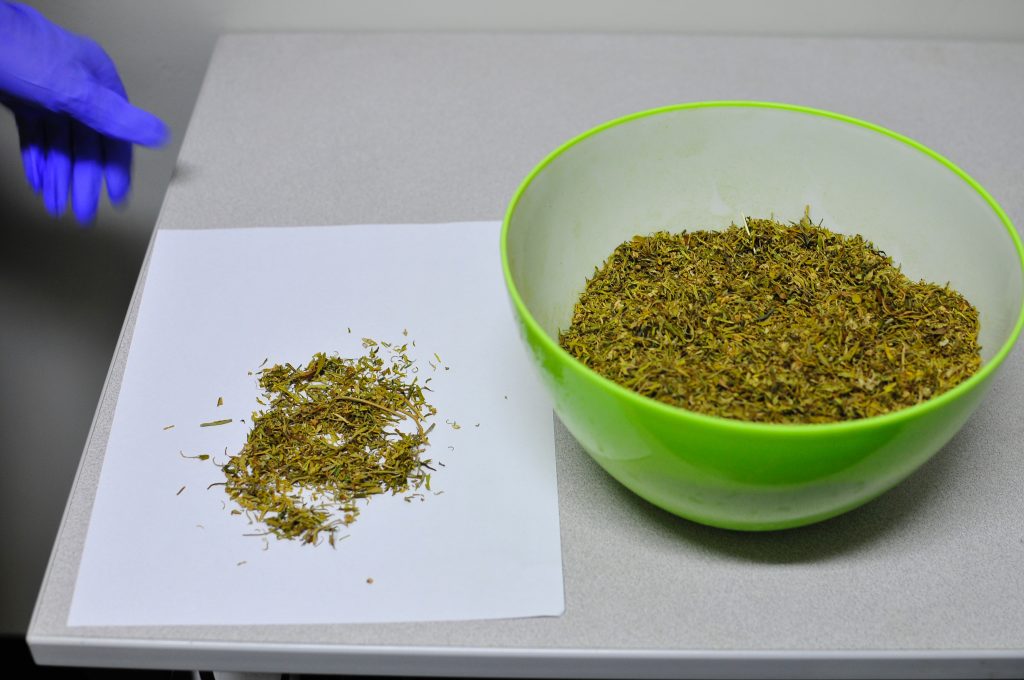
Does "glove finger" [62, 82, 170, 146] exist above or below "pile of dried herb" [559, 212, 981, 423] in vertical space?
above

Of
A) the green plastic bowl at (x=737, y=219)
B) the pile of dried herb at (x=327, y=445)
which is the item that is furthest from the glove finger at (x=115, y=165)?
the green plastic bowl at (x=737, y=219)

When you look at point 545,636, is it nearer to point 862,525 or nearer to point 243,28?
point 862,525

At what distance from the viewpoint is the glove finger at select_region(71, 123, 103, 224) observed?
3.29 ft

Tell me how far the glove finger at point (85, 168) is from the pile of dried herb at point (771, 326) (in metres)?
0.60

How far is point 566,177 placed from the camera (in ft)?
2.57

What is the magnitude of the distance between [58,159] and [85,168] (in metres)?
0.03

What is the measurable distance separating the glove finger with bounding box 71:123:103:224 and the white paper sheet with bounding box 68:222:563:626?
0.36ft

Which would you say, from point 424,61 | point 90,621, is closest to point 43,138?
point 424,61

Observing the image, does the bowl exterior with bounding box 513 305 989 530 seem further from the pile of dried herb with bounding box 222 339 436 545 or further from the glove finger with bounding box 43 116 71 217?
the glove finger with bounding box 43 116 71 217

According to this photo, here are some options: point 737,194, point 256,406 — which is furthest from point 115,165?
point 737,194

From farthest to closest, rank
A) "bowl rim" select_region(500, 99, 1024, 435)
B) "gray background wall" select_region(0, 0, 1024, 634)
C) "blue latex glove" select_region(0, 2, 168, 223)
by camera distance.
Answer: "gray background wall" select_region(0, 0, 1024, 634) < "blue latex glove" select_region(0, 2, 168, 223) < "bowl rim" select_region(500, 99, 1024, 435)

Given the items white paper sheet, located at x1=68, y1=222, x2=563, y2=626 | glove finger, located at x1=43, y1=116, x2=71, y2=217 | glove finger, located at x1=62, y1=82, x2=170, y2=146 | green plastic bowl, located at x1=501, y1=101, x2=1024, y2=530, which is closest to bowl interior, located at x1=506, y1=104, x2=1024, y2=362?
green plastic bowl, located at x1=501, y1=101, x2=1024, y2=530

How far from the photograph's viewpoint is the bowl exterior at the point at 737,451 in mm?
562

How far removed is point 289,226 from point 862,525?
26.7 inches
